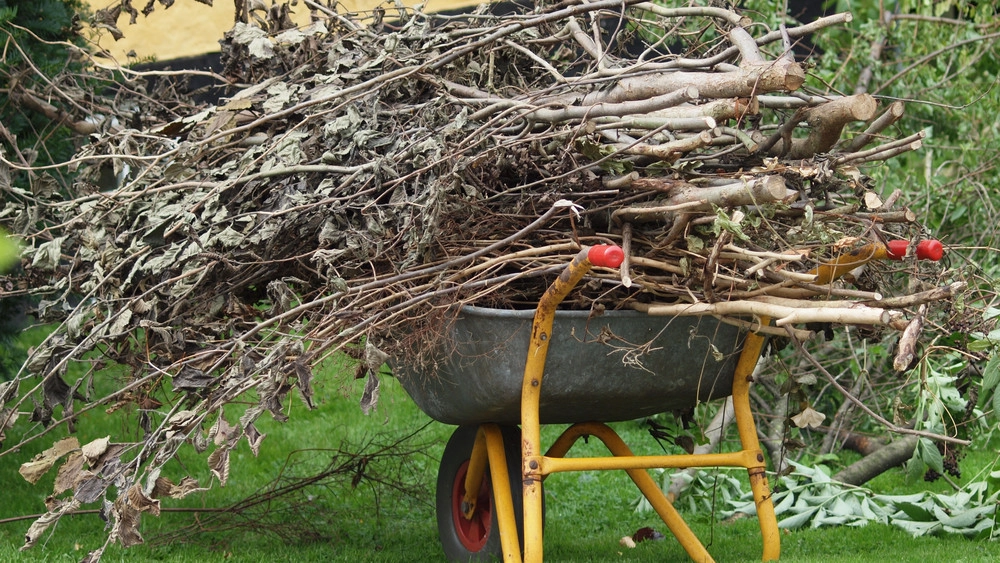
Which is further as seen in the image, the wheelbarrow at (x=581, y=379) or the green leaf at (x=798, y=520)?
the green leaf at (x=798, y=520)

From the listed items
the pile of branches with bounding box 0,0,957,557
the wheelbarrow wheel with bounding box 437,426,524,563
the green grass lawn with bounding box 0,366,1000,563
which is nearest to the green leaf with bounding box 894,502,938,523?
the green grass lawn with bounding box 0,366,1000,563

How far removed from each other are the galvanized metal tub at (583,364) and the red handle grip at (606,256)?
0.26 metres

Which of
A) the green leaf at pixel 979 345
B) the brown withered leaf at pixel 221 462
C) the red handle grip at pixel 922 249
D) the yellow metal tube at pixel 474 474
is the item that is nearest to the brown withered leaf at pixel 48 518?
the brown withered leaf at pixel 221 462

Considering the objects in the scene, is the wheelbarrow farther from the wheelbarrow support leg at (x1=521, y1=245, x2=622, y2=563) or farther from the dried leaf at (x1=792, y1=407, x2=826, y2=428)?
the dried leaf at (x1=792, y1=407, x2=826, y2=428)

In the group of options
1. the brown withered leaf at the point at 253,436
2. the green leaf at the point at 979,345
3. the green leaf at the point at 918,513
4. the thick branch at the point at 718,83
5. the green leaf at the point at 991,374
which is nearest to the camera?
the thick branch at the point at 718,83

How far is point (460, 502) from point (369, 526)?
0.84m

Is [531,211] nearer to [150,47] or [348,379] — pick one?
[348,379]

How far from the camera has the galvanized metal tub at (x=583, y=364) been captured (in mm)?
2473

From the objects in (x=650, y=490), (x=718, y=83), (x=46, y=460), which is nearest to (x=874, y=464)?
(x=650, y=490)

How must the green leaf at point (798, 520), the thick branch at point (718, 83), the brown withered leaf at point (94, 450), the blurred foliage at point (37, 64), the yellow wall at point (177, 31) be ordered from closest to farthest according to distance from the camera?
1. the thick branch at point (718, 83)
2. the brown withered leaf at point (94, 450)
3. the green leaf at point (798, 520)
4. the blurred foliage at point (37, 64)
5. the yellow wall at point (177, 31)

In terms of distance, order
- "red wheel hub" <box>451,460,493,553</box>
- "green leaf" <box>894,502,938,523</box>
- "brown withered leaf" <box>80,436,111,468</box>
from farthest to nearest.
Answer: "green leaf" <box>894,502,938,523</box>, "red wheel hub" <box>451,460,493,553</box>, "brown withered leaf" <box>80,436,111,468</box>

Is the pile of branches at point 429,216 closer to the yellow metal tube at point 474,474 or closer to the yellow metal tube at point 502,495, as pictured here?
the yellow metal tube at point 502,495

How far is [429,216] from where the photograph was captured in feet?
7.71

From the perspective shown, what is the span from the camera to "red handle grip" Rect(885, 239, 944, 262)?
2.41 m
